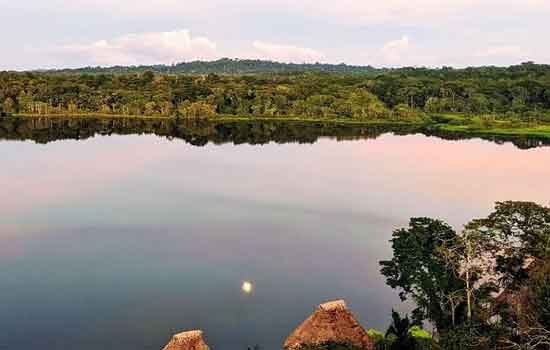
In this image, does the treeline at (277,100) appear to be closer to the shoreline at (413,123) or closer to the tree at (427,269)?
the shoreline at (413,123)

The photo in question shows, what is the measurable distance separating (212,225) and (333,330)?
3039cm

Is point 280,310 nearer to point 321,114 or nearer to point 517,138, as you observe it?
point 517,138

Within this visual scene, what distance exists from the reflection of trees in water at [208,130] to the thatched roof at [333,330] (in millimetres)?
93755

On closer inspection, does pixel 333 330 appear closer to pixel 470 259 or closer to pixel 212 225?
pixel 470 259

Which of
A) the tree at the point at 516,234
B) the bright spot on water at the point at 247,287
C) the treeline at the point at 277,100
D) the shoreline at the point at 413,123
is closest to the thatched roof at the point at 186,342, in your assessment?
the bright spot on water at the point at 247,287

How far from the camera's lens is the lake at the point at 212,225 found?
1425 inches

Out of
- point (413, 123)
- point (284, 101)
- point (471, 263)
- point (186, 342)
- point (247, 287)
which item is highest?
point (284, 101)

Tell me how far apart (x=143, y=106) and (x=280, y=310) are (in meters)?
144

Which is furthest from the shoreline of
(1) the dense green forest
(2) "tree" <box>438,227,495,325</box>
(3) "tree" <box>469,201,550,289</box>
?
(2) "tree" <box>438,227,495,325</box>

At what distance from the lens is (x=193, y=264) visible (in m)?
46.3

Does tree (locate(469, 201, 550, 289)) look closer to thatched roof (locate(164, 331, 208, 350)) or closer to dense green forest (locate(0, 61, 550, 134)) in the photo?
thatched roof (locate(164, 331, 208, 350))

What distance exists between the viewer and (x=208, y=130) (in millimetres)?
142750

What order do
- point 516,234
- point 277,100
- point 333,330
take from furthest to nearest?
point 277,100 → point 516,234 → point 333,330

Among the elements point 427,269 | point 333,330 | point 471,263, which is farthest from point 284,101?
point 471,263
